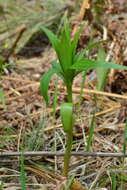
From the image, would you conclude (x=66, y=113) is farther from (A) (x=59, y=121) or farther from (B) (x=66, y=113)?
(A) (x=59, y=121)

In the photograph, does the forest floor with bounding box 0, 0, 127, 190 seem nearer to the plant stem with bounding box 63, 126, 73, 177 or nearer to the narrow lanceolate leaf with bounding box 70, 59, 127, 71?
the plant stem with bounding box 63, 126, 73, 177

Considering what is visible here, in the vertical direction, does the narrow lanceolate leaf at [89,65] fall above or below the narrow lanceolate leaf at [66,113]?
above

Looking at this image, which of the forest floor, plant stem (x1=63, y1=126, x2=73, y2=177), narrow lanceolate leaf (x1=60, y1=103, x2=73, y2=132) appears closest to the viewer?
narrow lanceolate leaf (x1=60, y1=103, x2=73, y2=132)

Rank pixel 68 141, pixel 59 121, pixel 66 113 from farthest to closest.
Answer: pixel 59 121 → pixel 68 141 → pixel 66 113

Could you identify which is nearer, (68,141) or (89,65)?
(89,65)

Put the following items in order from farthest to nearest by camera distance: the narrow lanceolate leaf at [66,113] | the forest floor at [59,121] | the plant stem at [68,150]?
the forest floor at [59,121]
the plant stem at [68,150]
the narrow lanceolate leaf at [66,113]

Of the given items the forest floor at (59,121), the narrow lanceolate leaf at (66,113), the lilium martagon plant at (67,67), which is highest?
the lilium martagon plant at (67,67)

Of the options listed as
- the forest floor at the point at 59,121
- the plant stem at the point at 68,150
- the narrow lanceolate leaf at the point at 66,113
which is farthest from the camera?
the forest floor at the point at 59,121

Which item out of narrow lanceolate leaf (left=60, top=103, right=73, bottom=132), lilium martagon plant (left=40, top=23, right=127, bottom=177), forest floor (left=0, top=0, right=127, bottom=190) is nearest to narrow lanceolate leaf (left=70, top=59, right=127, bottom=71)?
lilium martagon plant (left=40, top=23, right=127, bottom=177)

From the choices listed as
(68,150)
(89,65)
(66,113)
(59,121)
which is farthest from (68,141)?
(59,121)

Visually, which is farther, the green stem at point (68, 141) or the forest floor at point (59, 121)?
the forest floor at point (59, 121)

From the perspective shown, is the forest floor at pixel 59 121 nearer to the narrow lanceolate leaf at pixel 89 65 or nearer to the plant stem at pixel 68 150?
the plant stem at pixel 68 150

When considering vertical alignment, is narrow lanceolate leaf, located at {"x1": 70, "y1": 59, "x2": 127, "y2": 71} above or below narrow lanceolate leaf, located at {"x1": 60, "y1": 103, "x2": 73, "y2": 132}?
above

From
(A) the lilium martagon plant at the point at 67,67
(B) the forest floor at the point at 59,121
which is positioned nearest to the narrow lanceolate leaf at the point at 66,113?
(A) the lilium martagon plant at the point at 67,67
